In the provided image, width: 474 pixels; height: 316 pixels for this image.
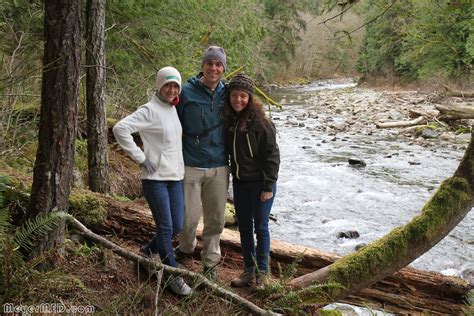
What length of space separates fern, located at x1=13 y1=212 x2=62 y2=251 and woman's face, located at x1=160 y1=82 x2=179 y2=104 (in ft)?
4.08

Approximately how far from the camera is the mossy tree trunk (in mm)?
3961

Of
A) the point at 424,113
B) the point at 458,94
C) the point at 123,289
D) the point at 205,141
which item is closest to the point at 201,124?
the point at 205,141

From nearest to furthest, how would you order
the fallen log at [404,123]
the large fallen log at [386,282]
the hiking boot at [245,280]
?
1. the hiking boot at [245,280]
2. the large fallen log at [386,282]
3. the fallen log at [404,123]

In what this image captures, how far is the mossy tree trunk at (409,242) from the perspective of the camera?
3.96 meters

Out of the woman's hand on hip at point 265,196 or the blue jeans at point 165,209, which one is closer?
the blue jeans at point 165,209

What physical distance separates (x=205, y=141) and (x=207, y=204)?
0.61 m

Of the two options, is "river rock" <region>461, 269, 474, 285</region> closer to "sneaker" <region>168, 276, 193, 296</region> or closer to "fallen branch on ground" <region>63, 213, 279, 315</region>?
"fallen branch on ground" <region>63, 213, 279, 315</region>

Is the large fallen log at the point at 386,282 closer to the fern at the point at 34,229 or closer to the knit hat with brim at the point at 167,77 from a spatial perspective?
the fern at the point at 34,229

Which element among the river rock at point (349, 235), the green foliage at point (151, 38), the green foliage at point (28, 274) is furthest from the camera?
the river rock at point (349, 235)

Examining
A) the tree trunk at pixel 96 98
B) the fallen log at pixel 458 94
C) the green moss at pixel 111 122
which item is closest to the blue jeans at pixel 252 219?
the tree trunk at pixel 96 98

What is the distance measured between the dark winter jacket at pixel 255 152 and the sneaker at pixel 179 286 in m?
1.00

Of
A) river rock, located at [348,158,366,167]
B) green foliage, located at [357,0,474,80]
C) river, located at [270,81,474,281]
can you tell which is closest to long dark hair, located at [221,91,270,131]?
river, located at [270,81,474,281]

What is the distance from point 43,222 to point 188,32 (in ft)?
21.9

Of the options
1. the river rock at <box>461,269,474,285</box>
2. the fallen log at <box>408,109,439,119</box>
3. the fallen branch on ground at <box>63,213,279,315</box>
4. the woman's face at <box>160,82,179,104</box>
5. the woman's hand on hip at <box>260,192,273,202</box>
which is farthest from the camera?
the fallen log at <box>408,109,439,119</box>
